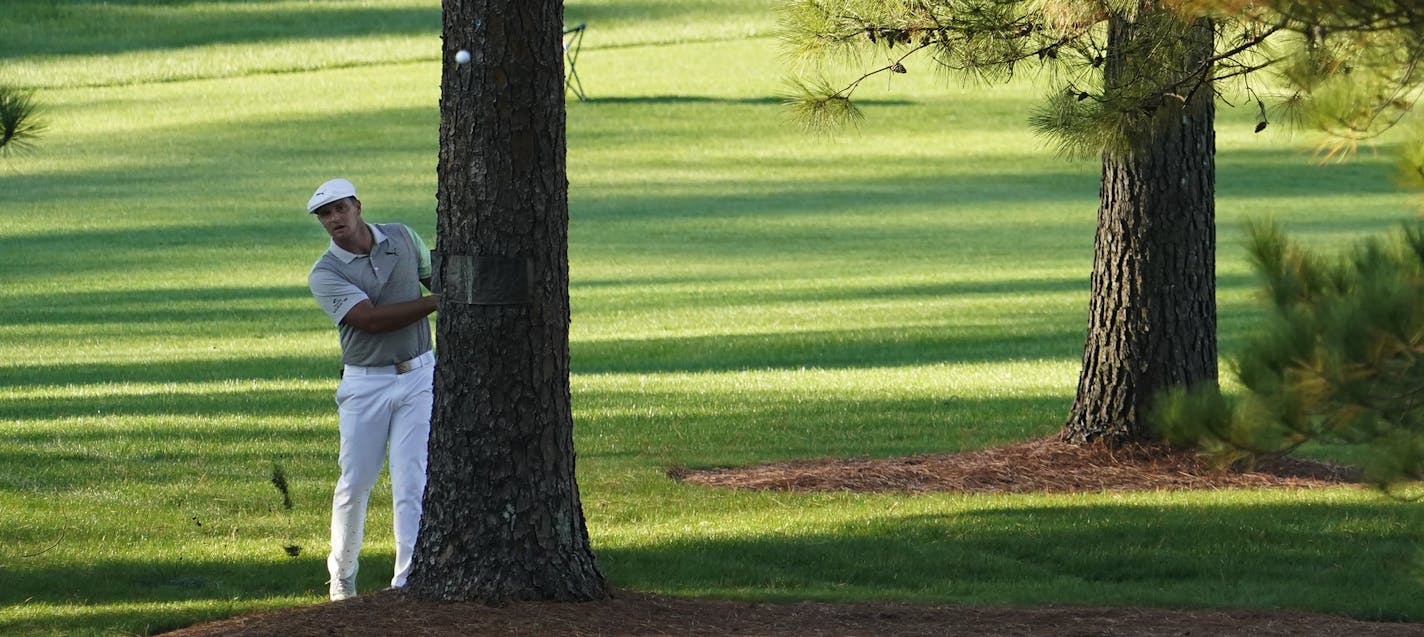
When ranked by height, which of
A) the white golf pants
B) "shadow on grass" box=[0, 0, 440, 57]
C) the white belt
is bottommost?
the white golf pants

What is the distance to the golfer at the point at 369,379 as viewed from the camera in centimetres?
738

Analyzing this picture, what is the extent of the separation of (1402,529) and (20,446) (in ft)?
26.9

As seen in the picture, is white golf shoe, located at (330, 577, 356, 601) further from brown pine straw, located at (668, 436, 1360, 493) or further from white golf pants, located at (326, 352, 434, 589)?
brown pine straw, located at (668, 436, 1360, 493)

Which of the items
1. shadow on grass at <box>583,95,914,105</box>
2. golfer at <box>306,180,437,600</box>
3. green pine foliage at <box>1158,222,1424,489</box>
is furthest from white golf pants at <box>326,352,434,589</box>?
shadow on grass at <box>583,95,914,105</box>

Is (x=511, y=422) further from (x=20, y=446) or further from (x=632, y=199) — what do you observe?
(x=632, y=199)

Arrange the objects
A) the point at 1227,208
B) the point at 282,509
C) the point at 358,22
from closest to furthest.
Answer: the point at 282,509
the point at 1227,208
the point at 358,22

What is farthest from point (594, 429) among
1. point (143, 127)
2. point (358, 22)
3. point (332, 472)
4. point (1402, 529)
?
point (358, 22)

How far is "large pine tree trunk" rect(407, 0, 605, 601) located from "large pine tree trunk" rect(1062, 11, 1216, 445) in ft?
14.1

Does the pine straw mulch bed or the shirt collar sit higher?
the shirt collar

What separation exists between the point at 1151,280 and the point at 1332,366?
5981 millimetres

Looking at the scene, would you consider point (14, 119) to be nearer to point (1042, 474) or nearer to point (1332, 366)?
point (1332, 366)

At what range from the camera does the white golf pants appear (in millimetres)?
7406

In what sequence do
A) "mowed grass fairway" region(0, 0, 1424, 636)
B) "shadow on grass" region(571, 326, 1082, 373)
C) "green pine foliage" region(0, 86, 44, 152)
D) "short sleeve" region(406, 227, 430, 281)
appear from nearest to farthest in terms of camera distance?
1. "green pine foliage" region(0, 86, 44, 152)
2. "short sleeve" region(406, 227, 430, 281)
3. "mowed grass fairway" region(0, 0, 1424, 636)
4. "shadow on grass" region(571, 326, 1082, 373)

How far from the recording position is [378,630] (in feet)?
20.8
